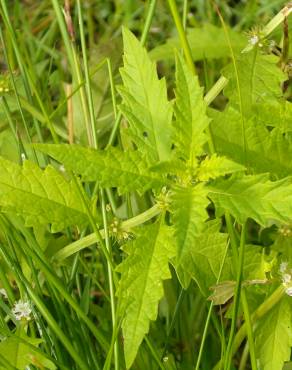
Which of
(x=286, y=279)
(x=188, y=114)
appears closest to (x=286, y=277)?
(x=286, y=279)

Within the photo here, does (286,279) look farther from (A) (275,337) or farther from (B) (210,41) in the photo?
(B) (210,41)

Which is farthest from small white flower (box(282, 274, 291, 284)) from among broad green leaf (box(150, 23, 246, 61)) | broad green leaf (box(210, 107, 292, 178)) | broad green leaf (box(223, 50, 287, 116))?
broad green leaf (box(150, 23, 246, 61))

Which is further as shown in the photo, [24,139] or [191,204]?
[24,139]

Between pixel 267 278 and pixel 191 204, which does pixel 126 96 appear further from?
pixel 267 278

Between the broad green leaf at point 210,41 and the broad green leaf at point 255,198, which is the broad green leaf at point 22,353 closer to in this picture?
the broad green leaf at point 255,198

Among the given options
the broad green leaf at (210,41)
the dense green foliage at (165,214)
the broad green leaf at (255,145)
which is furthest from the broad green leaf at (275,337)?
the broad green leaf at (210,41)

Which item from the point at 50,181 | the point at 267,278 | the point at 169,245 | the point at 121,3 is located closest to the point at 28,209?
the point at 50,181
